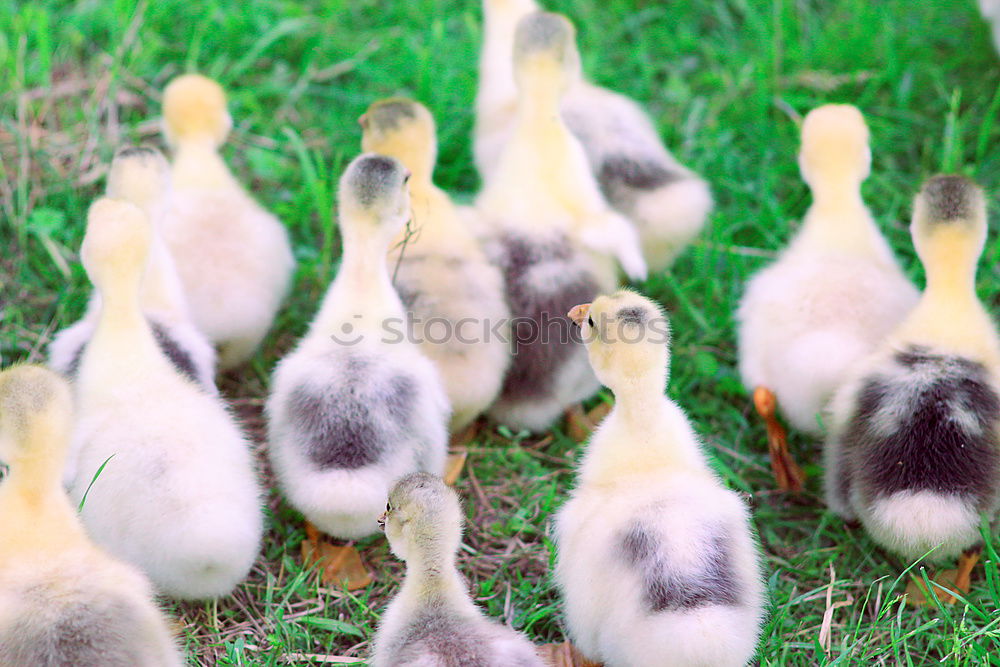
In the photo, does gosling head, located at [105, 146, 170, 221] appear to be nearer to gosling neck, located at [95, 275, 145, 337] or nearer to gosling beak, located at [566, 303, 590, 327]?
gosling neck, located at [95, 275, 145, 337]

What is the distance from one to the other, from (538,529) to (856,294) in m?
1.15

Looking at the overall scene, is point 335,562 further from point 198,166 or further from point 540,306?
point 198,166

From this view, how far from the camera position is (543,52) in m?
3.80

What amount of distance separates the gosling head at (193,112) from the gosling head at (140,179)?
1.08 feet

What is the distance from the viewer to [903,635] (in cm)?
301

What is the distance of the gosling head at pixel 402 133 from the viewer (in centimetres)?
367

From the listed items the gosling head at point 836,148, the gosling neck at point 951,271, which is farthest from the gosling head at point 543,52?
the gosling neck at point 951,271

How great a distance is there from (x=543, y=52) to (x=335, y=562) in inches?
68.7

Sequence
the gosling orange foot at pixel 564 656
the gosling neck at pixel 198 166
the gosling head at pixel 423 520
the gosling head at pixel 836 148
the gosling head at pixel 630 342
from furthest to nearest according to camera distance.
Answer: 1. the gosling neck at pixel 198 166
2. the gosling head at pixel 836 148
3. the gosling orange foot at pixel 564 656
4. the gosling head at pixel 630 342
5. the gosling head at pixel 423 520

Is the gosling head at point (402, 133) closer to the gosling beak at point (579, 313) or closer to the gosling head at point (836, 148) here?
the gosling beak at point (579, 313)

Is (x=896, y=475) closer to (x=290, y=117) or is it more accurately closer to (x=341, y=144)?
(x=341, y=144)

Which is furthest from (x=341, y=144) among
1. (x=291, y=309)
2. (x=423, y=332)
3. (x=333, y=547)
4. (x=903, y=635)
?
(x=903, y=635)

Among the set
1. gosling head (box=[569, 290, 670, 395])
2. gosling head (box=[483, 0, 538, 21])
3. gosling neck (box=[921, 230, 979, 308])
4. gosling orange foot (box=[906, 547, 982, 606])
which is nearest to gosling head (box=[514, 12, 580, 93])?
gosling head (box=[483, 0, 538, 21])

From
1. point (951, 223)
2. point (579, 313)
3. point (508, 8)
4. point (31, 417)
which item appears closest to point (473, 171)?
point (508, 8)
